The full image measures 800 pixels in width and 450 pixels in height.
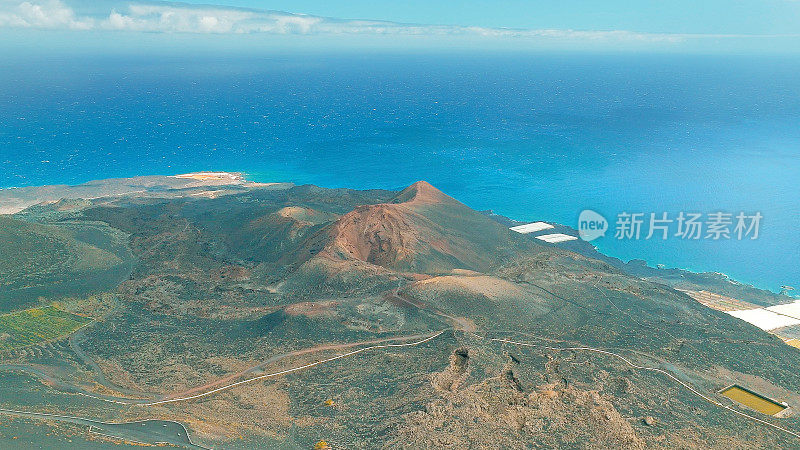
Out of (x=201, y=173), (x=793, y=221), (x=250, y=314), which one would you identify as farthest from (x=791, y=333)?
(x=201, y=173)

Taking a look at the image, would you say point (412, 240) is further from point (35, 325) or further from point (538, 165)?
point (538, 165)

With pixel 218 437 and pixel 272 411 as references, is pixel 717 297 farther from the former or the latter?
pixel 218 437

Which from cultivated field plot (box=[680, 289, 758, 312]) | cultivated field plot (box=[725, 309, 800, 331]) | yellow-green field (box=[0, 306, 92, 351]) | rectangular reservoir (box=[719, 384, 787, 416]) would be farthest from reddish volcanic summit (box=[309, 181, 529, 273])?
rectangular reservoir (box=[719, 384, 787, 416])

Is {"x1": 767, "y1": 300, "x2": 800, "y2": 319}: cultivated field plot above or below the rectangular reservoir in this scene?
below

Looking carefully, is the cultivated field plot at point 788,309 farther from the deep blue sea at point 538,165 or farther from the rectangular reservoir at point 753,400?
the rectangular reservoir at point 753,400

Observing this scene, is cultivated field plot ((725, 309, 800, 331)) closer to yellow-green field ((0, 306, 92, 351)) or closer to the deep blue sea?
the deep blue sea

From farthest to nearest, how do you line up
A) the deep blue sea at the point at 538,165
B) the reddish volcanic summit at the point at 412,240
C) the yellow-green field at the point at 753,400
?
the deep blue sea at the point at 538,165 → the reddish volcanic summit at the point at 412,240 → the yellow-green field at the point at 753,400

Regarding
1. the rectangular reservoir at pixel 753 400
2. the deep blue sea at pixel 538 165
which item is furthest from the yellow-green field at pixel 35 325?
the deep blue sea at pixel 538 165
